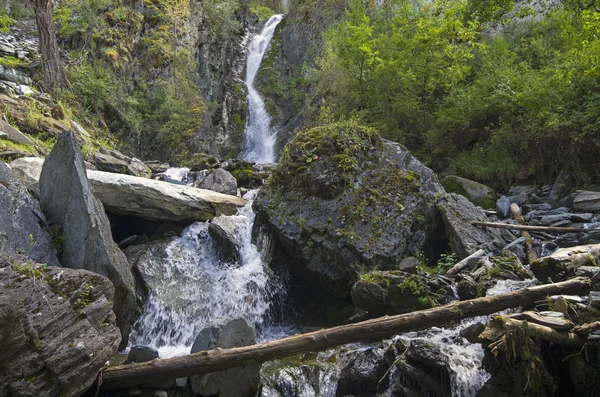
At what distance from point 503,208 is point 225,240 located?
730cm

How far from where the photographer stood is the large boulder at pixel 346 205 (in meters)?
8.45

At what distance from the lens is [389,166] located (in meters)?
9.78

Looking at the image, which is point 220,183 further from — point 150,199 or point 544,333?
point 544,333

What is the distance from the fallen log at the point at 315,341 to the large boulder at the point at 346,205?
2.53 meters

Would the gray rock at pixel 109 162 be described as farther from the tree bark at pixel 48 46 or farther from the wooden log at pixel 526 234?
the wooden log at pixel 526 234

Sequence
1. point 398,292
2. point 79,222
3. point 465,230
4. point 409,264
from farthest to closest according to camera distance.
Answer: point 465,230, point 409,264, point 398,292, point 79,222

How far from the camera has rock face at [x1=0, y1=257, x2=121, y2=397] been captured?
3.56m

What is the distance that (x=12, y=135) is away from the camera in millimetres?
9383

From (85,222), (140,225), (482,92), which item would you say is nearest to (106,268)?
(85,222)

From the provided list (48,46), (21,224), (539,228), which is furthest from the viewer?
(48,46)

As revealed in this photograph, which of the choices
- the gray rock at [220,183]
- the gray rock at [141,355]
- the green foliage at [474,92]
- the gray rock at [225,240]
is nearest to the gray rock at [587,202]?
the green foliage at [474,92]

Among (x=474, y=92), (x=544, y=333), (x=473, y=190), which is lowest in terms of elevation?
(x=473, y=190)

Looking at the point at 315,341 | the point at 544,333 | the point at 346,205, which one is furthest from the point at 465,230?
the point at 315,341

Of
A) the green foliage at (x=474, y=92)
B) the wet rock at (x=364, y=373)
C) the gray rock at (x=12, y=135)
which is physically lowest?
the wet rock at (x=364, y=373)
